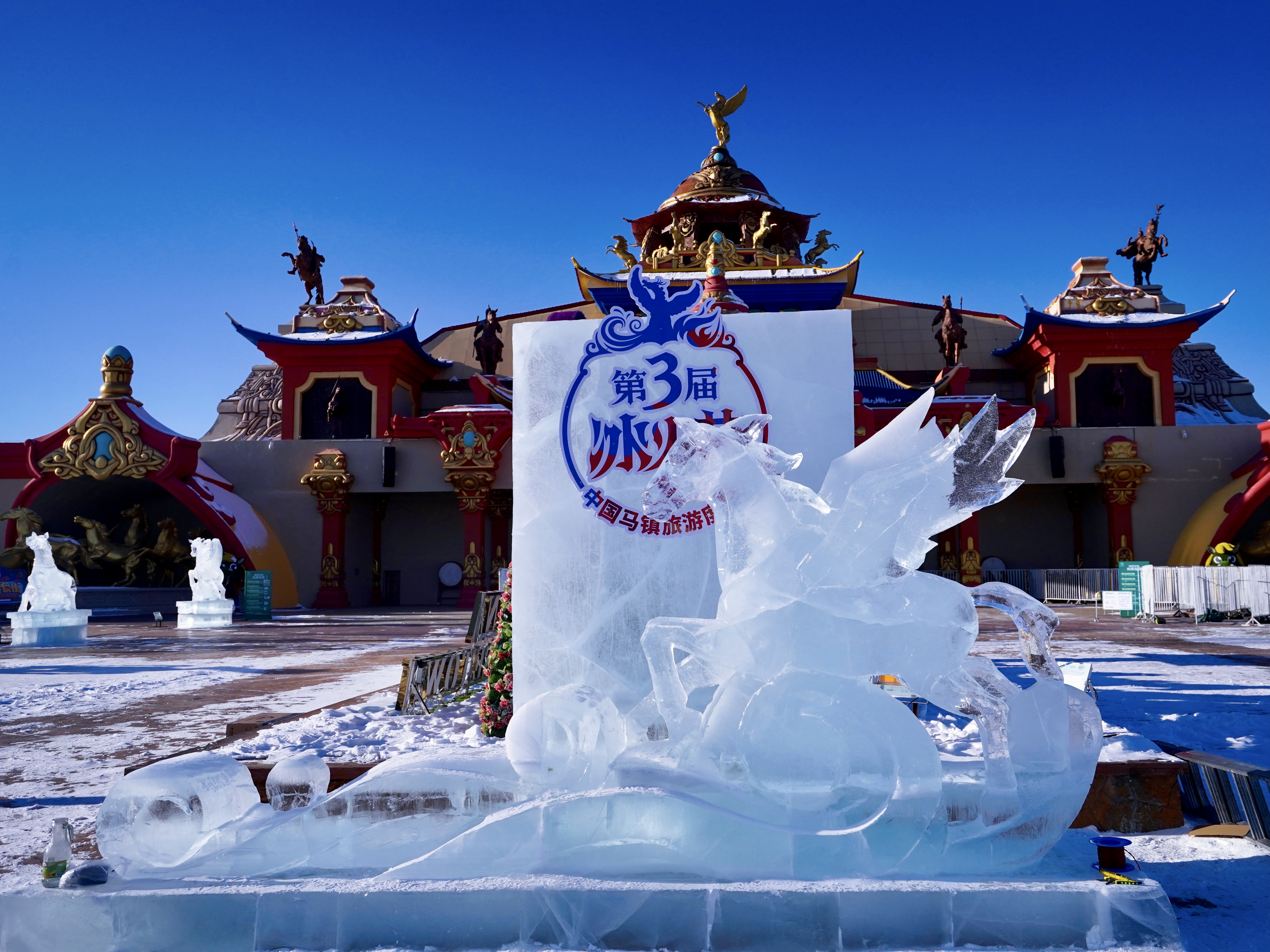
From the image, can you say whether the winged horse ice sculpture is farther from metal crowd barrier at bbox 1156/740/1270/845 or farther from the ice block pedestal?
metal crowd barrier at bbox 1156/740/1270/845

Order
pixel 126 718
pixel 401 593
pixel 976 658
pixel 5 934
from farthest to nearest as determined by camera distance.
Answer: pixel 401 593 → pixel 126 718 → pixel 976 658 → pixel 5 934

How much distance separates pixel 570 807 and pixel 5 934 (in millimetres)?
1729

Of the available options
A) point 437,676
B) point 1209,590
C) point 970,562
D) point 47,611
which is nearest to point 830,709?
point 437,676

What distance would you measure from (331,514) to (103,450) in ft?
17.2

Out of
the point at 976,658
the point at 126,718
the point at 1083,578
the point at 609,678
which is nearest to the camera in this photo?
the point at 976,658

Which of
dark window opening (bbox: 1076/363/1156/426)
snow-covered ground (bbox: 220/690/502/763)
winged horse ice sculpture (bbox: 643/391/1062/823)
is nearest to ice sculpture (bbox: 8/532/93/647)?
snow-covered ground (bbox: 220/690/502/763)

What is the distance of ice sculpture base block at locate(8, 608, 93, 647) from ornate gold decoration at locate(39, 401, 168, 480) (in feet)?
24.4

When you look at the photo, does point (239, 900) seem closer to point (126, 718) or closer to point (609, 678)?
point (609, 678)

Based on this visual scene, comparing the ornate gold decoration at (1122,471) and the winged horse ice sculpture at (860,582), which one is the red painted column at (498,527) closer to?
the ornate gold decoration at (1122,471)

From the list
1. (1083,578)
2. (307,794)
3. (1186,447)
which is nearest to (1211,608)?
(1083,578)

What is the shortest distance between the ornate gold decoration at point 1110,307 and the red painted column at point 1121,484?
406 cm

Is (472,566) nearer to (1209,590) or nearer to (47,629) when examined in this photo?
(47,629)

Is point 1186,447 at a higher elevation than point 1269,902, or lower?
higher

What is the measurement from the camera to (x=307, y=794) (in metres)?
3.38
